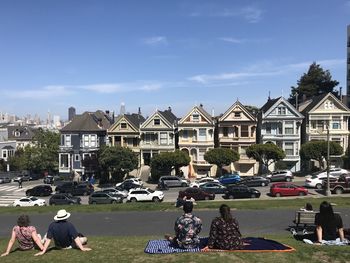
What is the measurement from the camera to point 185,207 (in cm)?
1205

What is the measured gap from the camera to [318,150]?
58.5 metres

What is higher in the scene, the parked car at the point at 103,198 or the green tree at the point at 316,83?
the green tree at the point at 316,83

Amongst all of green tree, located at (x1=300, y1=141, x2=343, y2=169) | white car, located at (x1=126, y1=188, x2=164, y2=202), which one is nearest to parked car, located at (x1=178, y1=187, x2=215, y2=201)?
white car, located at (x1=126, y1=188, x2=164, y2=202)

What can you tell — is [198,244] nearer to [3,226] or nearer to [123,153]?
[3,226]

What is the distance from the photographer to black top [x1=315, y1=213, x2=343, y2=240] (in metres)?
13.2

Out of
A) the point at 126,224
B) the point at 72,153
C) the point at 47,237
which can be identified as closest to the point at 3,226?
the point at 126,224

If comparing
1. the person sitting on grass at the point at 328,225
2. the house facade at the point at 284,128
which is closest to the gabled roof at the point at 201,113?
the house facade at the point at 284,128

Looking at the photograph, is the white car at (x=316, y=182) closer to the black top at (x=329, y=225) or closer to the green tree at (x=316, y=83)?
the black top at (x=329, y=225)

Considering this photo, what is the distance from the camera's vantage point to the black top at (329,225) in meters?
13.2

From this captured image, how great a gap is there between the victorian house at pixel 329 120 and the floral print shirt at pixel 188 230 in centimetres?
5651

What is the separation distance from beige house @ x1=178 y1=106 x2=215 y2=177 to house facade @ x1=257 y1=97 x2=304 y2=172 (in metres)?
8.13

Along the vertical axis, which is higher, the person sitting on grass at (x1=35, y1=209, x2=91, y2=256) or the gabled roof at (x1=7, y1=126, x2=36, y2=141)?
the gabled roof at (x1=7, y1=126, x2=36, y2=141)

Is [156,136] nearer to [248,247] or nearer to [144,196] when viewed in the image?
[144,196]

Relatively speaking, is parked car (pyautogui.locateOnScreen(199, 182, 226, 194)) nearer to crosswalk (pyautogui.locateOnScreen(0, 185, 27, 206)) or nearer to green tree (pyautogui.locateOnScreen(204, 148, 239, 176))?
green tree (pyautogui.locateOnScreen(204, 148, 239, 176))
